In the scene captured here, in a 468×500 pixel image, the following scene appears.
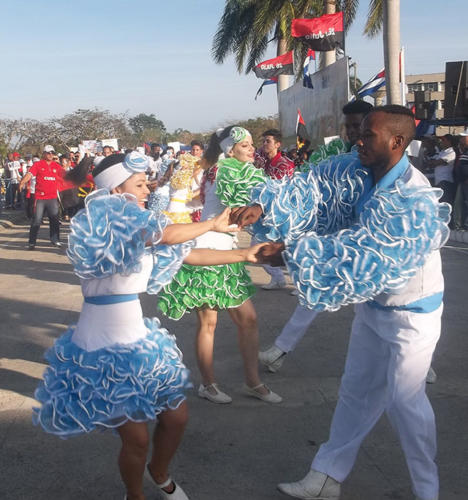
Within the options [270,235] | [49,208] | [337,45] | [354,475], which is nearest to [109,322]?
[270,235]

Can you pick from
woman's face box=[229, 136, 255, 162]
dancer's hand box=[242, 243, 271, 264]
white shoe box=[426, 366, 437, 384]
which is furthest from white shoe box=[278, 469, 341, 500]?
woman's face box=[229, 136, 255, 162]

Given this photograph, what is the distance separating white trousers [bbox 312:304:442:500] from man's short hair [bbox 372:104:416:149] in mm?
799

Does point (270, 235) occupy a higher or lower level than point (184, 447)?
higher

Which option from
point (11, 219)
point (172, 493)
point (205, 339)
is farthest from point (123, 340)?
point (11, 219)

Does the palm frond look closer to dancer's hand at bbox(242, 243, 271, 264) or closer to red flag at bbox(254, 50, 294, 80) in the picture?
red flag at bbox(254, 50, 294, 80)

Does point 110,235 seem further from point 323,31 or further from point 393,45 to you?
point 323,31

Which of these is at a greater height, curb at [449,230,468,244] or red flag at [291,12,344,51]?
red flag at [291,12,344,51]

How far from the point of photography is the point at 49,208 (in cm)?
1256

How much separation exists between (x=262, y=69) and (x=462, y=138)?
13886mm

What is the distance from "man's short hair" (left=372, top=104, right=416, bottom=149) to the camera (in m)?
2.84

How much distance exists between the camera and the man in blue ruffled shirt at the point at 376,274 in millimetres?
2570

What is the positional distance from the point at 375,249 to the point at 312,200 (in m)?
0.55

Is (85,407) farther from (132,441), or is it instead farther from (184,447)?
(184,447)

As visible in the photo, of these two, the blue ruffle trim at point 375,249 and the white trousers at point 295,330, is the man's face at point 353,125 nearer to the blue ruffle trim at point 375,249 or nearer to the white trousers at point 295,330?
the white trousers at point 295,330
